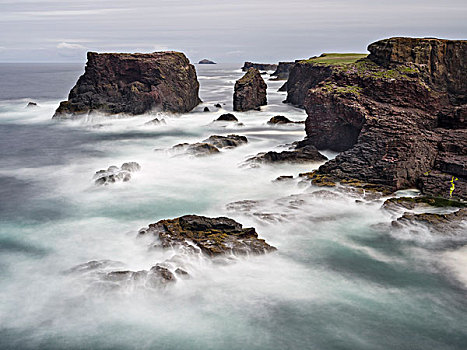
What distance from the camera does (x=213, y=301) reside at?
1021 centimetres

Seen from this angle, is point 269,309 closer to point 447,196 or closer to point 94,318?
point 94,318

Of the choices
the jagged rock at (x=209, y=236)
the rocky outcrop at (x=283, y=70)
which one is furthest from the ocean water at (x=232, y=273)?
the rocky outcrop at (x=283, y=70)

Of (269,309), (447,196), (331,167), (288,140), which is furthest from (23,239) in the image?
(288,140)

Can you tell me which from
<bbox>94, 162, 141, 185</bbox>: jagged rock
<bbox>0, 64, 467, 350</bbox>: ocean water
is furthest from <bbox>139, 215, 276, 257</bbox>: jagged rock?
<bbox>94, 162, 141, 185</bbox>: jagged rock

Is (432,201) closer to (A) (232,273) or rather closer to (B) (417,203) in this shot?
(B) (417,203)

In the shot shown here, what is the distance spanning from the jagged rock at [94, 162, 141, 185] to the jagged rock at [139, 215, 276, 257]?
7.05m

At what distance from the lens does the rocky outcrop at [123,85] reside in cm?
4203

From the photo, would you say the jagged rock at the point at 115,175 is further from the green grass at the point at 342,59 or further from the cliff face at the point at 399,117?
the green grass at the point at 342,59

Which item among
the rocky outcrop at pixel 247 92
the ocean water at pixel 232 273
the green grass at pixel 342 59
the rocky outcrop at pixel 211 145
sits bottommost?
the ocean water at pixel 232 273

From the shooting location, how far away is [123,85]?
42.8m

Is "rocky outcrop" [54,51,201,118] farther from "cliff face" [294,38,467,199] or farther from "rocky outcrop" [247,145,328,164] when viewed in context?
"rocky outcrop" [247,145,328,164]

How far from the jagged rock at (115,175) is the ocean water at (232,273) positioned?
479mm

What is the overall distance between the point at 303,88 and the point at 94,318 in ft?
127

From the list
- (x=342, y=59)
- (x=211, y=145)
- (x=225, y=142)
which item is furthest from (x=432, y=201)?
(x=342, y=59)
